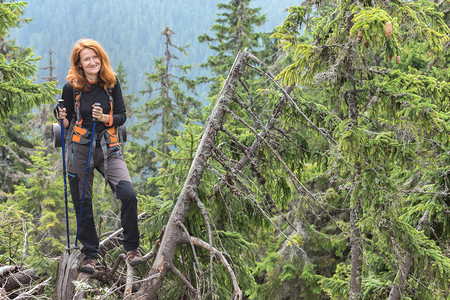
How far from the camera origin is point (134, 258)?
11.0 ft

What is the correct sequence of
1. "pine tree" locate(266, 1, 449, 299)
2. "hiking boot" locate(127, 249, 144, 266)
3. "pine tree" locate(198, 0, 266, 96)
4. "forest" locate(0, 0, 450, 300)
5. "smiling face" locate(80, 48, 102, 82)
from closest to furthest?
"forest" locate(0, 0, 450, 300)
"hiking boot" locate(127, 249, 144, 266)
"smiling face" locate(80, 48, 102, 82)
"pine tree" locate(266, 1, 449, 299)
"pine tree" locate(198, 0, 266, 96)

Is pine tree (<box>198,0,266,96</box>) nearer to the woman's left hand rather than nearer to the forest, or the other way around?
the forest

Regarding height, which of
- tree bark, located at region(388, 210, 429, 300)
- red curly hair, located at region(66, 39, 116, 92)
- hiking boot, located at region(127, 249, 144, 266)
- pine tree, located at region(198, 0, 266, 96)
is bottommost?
tree bark, located at region(388, 210, 429, 300)

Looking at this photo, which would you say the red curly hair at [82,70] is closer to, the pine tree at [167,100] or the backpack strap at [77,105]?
the backpack strap at [77,105]

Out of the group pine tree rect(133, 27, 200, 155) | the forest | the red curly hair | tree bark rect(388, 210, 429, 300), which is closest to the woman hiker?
the red curly hair

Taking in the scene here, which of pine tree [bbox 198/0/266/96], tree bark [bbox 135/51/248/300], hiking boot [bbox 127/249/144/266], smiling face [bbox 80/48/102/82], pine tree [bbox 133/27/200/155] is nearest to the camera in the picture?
tree bark [bbox 135/51/248/300]

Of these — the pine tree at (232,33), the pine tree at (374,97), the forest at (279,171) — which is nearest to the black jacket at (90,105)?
the forest at (279,171)

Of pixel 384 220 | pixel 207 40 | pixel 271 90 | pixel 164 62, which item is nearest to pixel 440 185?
pixel 384 220

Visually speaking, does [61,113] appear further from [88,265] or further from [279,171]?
[279,171]

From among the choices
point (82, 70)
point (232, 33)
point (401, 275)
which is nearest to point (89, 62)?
point (82, 70)

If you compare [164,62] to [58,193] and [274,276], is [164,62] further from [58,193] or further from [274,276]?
[274,276]

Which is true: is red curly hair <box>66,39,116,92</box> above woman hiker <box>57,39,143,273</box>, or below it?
above

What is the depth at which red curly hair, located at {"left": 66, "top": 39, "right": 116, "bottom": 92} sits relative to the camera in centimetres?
356

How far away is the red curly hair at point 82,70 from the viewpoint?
356 centimetres
